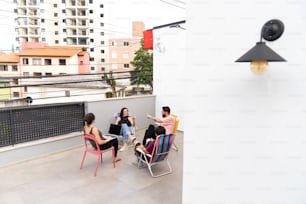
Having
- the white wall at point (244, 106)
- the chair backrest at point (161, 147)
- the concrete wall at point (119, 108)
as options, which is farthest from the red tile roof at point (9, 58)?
the white wall at point (244, 106)

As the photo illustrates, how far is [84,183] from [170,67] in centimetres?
423

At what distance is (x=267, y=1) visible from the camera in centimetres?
169

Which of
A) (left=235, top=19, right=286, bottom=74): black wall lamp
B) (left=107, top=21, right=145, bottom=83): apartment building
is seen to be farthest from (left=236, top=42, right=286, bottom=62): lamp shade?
(left=107, top=21, right=145, bottom=83): apartment building

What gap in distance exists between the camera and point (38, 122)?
4.47 m

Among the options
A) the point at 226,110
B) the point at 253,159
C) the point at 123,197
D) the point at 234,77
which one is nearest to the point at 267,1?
the point at 234,77

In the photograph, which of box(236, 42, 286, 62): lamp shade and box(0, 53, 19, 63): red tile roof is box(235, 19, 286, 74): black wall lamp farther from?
box(0, 53, 19, 63): red tile roof

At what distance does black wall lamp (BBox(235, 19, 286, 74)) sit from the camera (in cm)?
149

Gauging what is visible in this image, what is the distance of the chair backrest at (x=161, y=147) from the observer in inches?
137

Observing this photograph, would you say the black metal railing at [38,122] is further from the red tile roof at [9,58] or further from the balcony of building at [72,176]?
the red tile roof at [9,58]

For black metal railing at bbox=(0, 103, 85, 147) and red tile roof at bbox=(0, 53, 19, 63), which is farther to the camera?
red tile roof at bbox=(0, 53, 19, 63)

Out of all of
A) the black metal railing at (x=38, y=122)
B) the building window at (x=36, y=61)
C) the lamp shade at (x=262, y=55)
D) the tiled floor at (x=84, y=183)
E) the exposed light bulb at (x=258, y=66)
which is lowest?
the tiled floor at (x=84, y=183)

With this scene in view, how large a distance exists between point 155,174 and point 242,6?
2963 millimetres

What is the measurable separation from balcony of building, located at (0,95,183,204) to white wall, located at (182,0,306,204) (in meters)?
1.30

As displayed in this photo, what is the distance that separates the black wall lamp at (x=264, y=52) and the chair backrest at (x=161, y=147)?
2.14 meters
